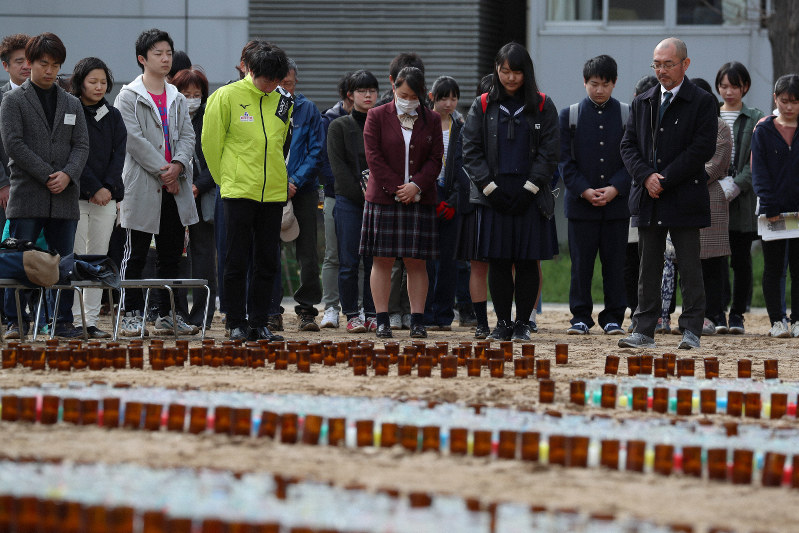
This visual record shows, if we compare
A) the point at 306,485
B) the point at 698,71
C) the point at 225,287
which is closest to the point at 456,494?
the point at 306,485

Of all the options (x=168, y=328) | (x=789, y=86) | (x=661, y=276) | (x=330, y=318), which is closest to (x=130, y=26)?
(x=330, y=318)

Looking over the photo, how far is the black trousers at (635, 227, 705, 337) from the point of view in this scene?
30.3 feet

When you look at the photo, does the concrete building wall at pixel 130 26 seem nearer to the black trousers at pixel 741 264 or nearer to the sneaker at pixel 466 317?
the sneaker at pixel 466 317

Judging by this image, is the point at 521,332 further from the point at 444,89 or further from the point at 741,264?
the point at 741,264

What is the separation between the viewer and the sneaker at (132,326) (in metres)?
10.2

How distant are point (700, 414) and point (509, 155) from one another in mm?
3929

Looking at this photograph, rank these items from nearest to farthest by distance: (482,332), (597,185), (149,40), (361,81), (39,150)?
(39,150)
(149,40)
(482,332)
(597,185)
(361,81)

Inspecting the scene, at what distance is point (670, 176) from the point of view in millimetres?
8992

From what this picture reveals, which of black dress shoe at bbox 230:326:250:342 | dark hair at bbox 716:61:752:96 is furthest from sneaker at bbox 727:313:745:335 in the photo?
black dress shoe at bbox 230:326:250:342

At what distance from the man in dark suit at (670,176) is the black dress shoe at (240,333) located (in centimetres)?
290

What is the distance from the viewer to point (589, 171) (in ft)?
35.9

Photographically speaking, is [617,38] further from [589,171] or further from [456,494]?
[456,494]

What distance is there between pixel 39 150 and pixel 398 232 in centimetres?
288

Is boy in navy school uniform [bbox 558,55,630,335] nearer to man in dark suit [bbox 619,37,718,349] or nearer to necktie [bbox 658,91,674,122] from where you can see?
man in dark suit [bbox 619,37,718,349]
